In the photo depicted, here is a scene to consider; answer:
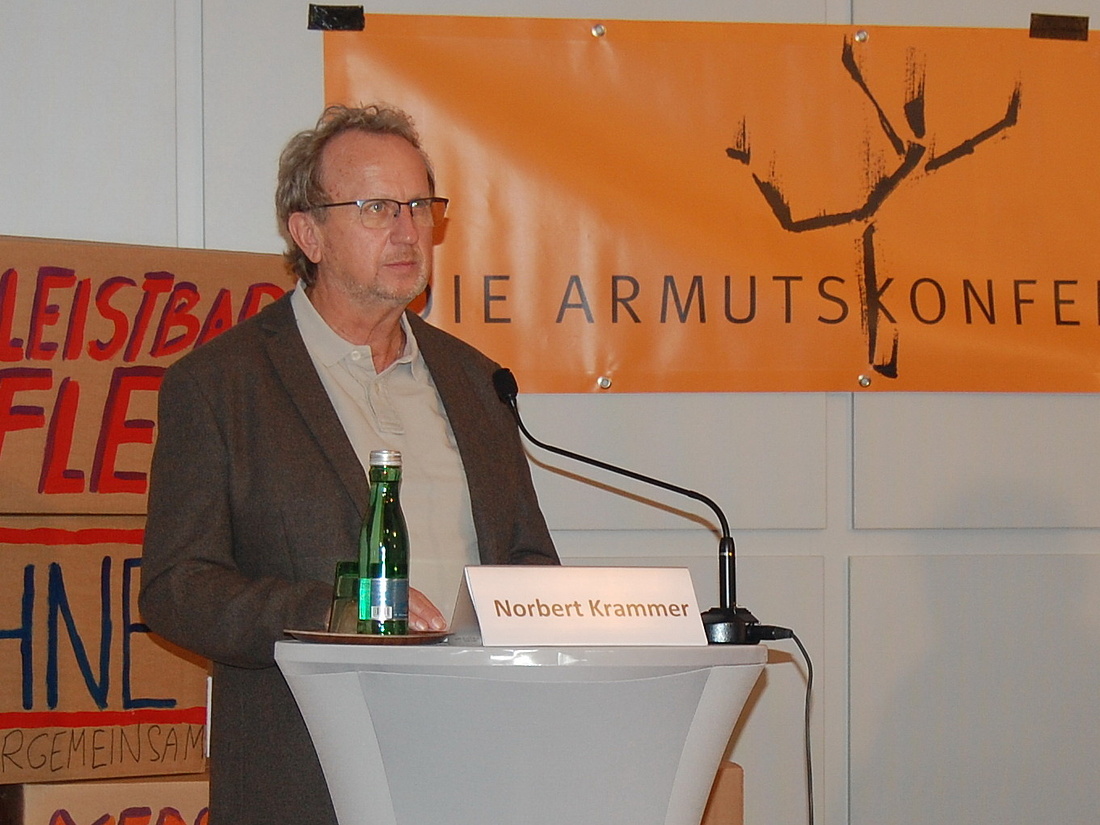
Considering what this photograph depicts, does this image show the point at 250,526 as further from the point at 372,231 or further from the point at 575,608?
the point at 575,608

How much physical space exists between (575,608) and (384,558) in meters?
0.31

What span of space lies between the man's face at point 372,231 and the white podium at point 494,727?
0.89 metres

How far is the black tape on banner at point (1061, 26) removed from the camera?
9.71 feet

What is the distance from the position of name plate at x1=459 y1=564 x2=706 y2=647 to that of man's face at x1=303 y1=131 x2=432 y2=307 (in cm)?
86

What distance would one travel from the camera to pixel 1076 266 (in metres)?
2.93

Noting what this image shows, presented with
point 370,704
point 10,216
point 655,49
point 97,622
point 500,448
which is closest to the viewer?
point 370,704

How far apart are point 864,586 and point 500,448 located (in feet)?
3.76

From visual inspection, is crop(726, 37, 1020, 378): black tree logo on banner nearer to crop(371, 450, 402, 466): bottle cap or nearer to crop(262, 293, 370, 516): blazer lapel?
crop(262, 293, 370, 516): blazer lapel

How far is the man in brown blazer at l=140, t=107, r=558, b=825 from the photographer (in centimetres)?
170

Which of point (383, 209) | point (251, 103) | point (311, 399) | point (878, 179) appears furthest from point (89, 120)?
point (878, 179)

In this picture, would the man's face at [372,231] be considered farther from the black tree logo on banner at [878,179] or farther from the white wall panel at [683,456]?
the black tree logo on banner at [878,179]

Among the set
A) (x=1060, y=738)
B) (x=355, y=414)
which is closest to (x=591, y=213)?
(x=355, y=414)

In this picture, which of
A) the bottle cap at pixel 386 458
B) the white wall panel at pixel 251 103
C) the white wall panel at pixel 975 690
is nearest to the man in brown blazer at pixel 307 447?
the bottle cap at pixel 386 458

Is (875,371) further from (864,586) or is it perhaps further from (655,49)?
(655,49)
